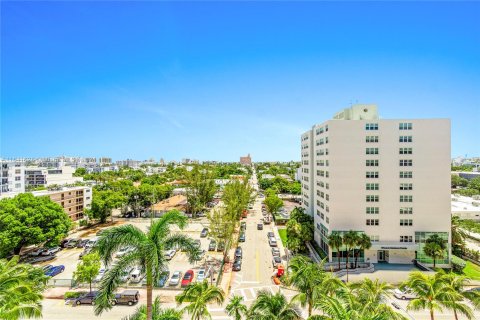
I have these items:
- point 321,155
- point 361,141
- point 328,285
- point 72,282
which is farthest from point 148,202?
point 328,285

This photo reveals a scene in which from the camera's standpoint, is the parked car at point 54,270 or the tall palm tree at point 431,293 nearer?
the tall palm tree at point 431,293

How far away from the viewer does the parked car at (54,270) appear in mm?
34969

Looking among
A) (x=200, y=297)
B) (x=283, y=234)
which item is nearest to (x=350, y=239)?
(x=283, y=234)

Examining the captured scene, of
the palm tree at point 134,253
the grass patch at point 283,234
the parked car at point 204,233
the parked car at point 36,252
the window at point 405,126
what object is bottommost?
the parked car at point 204,233

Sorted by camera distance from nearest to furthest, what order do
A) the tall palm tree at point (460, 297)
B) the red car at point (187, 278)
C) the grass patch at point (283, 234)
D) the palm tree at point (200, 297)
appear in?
1. the tall palm tree at point (460, 297)
2. the palm tree at point (200, 297)
3. the red car at point (187, 278)
4. the grass patch at point (283, 234)

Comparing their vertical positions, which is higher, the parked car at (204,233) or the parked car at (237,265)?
the parked car at (237,265)

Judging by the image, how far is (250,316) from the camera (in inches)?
642

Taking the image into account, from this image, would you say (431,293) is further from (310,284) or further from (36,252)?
(36,252)

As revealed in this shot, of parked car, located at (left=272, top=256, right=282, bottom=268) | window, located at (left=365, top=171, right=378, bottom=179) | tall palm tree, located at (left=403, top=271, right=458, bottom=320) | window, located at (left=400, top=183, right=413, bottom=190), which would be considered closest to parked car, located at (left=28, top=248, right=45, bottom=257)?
parked car, located at (left=272, top=256, right=282, bottom=268)

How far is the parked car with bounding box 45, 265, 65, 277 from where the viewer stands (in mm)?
34969

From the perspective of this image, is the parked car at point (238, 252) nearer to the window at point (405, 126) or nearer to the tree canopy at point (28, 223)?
the tree canopy at point (28, 223)

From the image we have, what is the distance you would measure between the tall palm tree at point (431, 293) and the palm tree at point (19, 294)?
2300cm

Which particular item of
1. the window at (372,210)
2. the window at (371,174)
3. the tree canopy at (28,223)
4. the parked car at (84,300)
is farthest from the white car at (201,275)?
the window at (371,174)

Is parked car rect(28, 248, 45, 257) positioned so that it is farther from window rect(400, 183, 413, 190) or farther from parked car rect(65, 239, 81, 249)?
window rect(400, 183, 413, 190)
